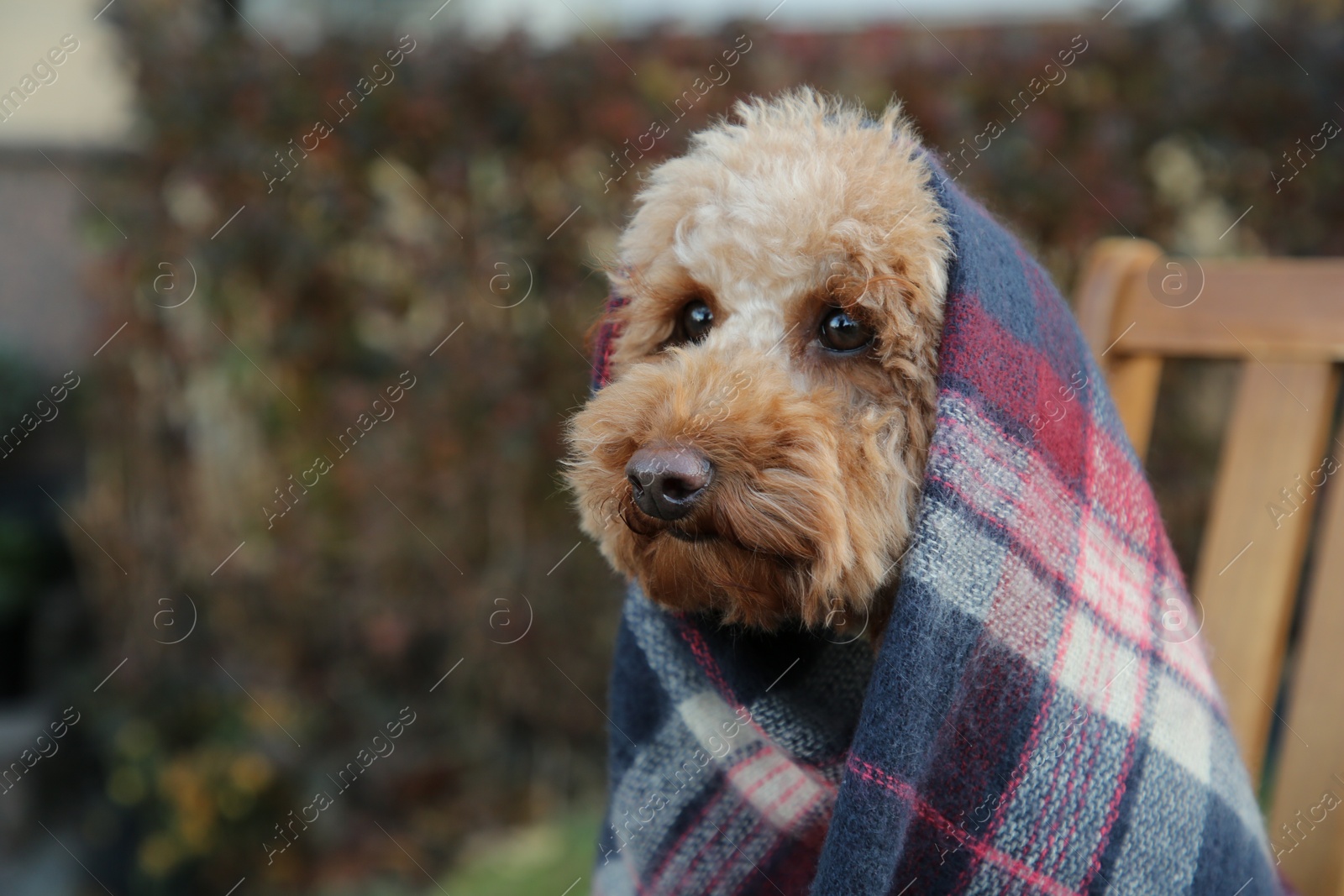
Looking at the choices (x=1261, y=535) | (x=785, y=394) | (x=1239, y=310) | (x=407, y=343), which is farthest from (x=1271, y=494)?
(x=407, y=343)

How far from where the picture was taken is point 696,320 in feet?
3.69

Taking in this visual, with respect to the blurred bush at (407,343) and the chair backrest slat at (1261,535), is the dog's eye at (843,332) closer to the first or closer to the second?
the chair backrest slat at (1261,535)

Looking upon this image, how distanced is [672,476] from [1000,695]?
0.38 m

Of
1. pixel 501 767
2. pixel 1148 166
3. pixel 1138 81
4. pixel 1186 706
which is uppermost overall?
pixel 1138 81

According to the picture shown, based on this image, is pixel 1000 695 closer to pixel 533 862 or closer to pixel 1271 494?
pixel 1271 494

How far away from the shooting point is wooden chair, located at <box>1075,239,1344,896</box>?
1202mm

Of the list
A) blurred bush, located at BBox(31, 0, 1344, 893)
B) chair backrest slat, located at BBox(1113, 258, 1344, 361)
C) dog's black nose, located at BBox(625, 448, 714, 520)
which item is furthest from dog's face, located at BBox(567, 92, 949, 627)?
blurred bush, located at BBox(31, 0, 1344, 893)

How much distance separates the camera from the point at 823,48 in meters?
2.41

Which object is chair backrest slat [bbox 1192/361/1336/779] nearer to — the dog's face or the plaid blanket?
the plaid blanket

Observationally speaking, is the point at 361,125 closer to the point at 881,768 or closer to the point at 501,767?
the point at 501,767

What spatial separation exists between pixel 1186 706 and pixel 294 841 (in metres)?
2.67

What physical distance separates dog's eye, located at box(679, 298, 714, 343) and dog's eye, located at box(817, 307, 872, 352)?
0.15m

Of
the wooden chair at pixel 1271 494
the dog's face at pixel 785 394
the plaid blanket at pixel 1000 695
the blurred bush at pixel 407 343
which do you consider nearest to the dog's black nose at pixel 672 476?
the dog's face at pixel 785 394

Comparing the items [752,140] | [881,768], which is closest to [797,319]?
[752,140]
